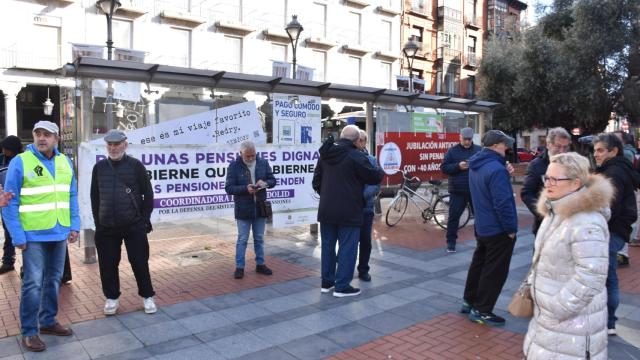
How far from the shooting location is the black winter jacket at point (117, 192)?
4770 mm

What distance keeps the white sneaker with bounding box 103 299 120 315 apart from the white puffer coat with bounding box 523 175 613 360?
394cm

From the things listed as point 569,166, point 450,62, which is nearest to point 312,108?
point 569,166

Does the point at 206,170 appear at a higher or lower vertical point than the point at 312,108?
lower

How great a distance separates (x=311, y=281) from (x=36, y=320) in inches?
120

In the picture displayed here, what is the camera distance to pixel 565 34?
18.8 metres

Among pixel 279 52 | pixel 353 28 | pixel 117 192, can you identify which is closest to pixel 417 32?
pixel 353 28

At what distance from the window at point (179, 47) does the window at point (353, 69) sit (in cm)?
A: 1105

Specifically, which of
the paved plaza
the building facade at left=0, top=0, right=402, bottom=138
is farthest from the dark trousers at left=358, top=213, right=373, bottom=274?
the building facade at left=0, top=0, right=402, bottom=138

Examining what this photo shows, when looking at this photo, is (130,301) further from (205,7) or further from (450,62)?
(450,62)

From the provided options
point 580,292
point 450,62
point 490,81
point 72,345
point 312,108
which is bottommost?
point 72,345

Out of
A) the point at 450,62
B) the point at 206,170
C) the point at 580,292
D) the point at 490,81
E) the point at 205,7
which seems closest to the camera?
the point at 580,292

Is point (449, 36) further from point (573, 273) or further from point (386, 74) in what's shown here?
point (573, 273)

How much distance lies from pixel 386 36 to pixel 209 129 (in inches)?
1184

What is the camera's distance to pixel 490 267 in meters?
4.65
